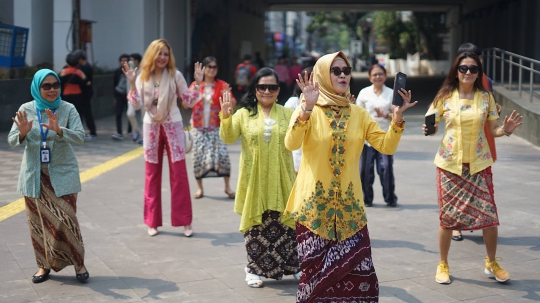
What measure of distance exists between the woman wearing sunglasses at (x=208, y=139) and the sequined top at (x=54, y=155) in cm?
341

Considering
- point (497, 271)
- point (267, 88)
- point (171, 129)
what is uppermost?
point (267, 88)

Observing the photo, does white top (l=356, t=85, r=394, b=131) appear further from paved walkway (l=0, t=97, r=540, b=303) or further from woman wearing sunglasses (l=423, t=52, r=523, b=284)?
woman wearing sunglasses (l=423, t=52, r=523, b=284)

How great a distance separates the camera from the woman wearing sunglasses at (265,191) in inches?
220

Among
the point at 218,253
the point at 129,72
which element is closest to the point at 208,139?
the point at 129,72

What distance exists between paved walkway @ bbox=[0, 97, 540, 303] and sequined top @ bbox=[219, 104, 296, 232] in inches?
23.6

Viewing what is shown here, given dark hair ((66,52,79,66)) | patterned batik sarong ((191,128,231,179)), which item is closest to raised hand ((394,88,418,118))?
patterned batik sarong ((191,128,231,179))

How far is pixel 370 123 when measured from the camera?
451 centimetres

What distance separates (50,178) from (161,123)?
1.72 metres

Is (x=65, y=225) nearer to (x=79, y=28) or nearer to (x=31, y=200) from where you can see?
(x=31, y=200)

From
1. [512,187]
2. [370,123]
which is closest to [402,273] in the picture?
[370,123]

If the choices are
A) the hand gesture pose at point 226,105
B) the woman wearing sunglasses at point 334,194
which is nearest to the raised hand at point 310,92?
the woman wearing sunglasses at point 334,194

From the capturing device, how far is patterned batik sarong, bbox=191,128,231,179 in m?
9.12

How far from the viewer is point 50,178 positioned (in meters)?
5.58

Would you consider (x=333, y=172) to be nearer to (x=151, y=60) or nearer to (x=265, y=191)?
(x=265, y=191)
